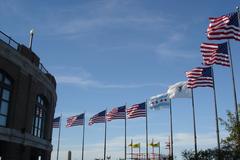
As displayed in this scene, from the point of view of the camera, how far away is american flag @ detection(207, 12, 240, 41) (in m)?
29.6

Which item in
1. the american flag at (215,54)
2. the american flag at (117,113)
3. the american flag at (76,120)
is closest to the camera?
the american flag at (215,54)

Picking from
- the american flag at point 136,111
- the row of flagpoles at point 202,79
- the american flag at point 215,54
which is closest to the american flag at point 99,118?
the row of flagpoles at point 202,79

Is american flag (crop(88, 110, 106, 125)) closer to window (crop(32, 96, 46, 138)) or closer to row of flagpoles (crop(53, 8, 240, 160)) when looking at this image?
row of flagpoles (crop(53, 8, 240, 160))

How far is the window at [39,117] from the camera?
120 ft

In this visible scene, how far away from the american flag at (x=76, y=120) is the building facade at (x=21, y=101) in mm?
19044

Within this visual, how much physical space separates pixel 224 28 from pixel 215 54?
4112 millimetres

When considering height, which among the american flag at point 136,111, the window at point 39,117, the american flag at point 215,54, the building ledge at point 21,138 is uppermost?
the american flag at point 215,54

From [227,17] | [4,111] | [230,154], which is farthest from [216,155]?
[4,111]

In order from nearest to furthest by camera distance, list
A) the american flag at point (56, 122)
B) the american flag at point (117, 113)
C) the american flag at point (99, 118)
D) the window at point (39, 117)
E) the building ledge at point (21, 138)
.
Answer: the building ledge at point (21, 138) → the window at point (39, 117) → the american flag at point (117, 113) → the american flag at point (99, 118) → the american flag at point (56, 122)

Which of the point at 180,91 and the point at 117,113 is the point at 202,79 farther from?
the point at 117,113

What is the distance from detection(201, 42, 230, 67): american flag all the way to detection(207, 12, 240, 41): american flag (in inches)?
144

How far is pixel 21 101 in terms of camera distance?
32281 mm

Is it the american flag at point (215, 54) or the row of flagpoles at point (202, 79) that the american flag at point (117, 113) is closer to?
the row of flagpoles at point (202, 79)

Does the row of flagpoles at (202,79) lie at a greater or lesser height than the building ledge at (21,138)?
greater
